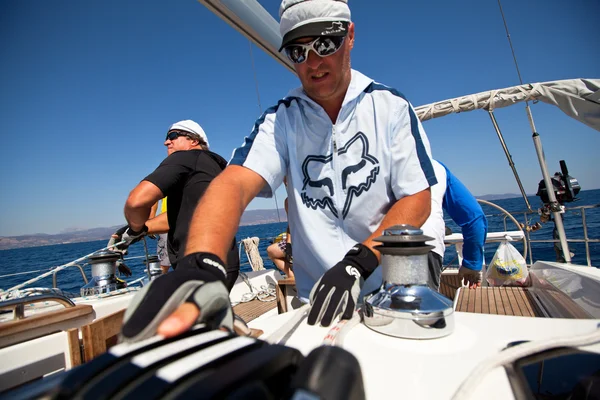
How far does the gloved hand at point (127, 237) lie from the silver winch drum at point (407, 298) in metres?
2.38

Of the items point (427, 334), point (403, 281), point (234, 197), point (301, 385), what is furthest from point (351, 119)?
point (301, 385)

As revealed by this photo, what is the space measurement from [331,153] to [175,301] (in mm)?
1066

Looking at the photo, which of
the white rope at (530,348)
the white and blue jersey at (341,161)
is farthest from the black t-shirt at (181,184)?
the white rope at (530,348)

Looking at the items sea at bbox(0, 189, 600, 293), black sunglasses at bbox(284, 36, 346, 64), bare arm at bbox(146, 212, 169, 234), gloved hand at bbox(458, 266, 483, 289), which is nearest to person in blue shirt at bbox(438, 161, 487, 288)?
gloved hand at bbox(458, 266, 483, 289)

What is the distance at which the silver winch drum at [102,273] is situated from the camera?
3.03m

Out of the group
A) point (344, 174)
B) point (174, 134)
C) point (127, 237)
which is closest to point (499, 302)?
point (344, 174)

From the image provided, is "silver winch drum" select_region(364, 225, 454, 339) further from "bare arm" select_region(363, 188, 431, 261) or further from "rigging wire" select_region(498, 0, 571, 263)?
"rigging wire" select_region(498, 0, 571, 263)

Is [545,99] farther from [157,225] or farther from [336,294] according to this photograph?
[157,225]

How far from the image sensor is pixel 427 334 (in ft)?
2.36

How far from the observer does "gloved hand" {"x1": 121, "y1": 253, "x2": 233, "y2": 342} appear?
0.50 metres

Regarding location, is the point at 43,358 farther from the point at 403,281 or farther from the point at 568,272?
the point at 568,272

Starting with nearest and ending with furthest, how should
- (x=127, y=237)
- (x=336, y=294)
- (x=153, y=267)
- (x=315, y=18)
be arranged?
(x=336, y=294) < (x=315, y=18) < (x=127, y=237) < (x=153, y=267)

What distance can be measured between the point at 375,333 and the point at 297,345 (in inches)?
7.6

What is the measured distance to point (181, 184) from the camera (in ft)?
7.47
